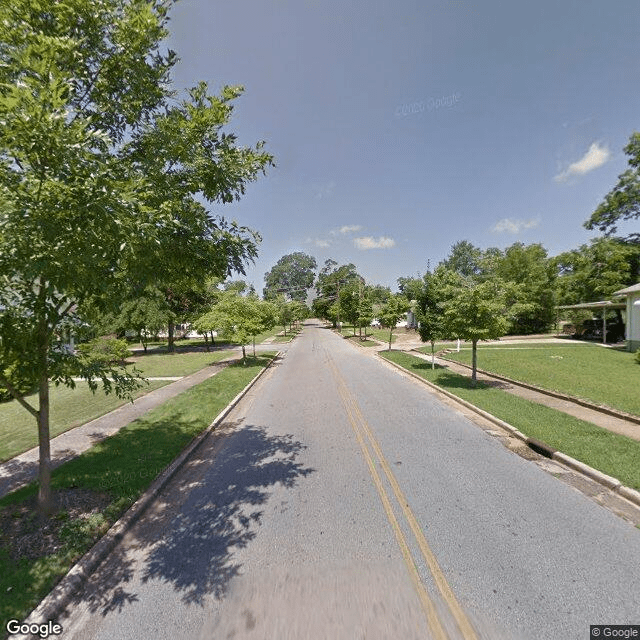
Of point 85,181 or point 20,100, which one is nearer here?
point 20,100

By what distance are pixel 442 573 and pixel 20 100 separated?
21.0 ft

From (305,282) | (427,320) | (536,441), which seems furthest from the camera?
(305,282)

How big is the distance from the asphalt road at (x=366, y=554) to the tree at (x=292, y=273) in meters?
112

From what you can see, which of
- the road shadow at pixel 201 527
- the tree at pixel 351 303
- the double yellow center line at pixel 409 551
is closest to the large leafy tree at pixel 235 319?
the road shadow at pixel 201 527

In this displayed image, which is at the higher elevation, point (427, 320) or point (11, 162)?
point (11, 162)

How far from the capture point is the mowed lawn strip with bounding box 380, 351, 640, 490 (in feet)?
20.0

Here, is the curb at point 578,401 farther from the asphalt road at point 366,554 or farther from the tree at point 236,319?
the tree at point 236,319

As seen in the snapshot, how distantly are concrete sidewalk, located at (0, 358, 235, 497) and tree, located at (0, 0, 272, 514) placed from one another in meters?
2.17

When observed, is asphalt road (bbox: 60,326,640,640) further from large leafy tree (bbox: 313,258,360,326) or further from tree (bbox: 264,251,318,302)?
tree (bbox: 264,251,318,302)

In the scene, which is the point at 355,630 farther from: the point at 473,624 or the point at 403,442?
the point at 403,442

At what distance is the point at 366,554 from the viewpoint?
13.4ft

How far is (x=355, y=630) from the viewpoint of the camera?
309cm

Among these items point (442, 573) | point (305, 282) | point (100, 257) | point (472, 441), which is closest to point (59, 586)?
point (100, 257)

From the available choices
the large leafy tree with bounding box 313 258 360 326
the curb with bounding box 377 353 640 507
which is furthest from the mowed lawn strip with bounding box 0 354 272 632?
the large leafy tree with bounding box 313 258 360 326
